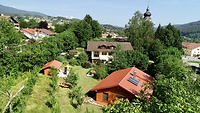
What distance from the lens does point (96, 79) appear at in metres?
34.7

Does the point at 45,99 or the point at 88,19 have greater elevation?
the point at 88,19

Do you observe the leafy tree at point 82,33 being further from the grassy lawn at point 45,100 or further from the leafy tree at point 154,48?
the grassy lawn at point 45,100

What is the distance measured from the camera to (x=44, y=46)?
39.4m

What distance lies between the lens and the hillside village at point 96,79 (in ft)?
37.8

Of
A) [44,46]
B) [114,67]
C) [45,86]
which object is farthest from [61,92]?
[44,46]

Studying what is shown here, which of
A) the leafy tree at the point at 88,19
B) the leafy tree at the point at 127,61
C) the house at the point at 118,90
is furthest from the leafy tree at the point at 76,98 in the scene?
the leafy tree at the point at 88,19

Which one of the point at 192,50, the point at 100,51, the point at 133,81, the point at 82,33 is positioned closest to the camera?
the point at 133,81

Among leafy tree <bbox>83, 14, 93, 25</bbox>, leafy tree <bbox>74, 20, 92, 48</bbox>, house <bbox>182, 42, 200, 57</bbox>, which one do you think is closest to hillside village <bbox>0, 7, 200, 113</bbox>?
leafy tree <bbox>74, 20, 92, 48</bbox>

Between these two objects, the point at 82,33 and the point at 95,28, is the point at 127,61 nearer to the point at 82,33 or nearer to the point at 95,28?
the point at 82,33

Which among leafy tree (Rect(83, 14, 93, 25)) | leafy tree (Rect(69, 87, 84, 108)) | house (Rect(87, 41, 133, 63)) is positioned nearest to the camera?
leafy tree (Rect(69, 87, 84, 108))

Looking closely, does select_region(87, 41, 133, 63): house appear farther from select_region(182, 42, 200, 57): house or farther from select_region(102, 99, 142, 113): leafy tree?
select_region(182, 42, 200, 57): house

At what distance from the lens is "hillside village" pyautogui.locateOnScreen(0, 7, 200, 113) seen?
11523 mm

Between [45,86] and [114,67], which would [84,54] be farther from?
[45,86]

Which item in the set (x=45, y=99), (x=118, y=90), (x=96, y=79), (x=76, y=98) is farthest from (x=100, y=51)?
(x=45, y=99)
